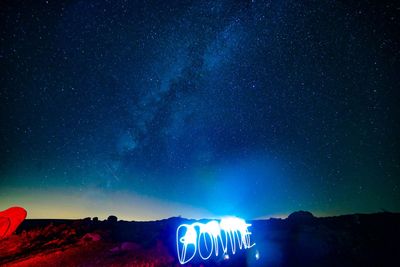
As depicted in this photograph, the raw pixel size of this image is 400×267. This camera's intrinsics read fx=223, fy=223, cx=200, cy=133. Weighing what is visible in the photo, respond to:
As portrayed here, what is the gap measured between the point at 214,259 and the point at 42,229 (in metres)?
10.3

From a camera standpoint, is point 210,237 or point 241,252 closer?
point 210,237

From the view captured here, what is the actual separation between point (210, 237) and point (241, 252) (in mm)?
3697

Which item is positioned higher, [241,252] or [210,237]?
[210,237]

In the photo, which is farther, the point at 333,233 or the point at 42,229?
the point at 333,233

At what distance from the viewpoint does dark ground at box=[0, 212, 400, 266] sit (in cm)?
1038

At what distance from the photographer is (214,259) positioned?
11219 millimetres

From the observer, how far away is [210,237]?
11023 mm

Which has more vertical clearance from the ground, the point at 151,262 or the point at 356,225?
the point at 356,225

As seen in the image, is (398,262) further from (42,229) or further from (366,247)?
(42,229)

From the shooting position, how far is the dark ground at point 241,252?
10.4m

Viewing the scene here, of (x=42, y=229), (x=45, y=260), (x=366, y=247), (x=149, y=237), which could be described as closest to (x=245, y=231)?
(x=149, y=237)

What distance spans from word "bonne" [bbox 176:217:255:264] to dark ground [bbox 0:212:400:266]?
25.5 inches

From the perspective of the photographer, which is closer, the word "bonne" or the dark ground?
the word "bonne"

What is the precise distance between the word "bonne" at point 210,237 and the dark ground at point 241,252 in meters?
0.65
